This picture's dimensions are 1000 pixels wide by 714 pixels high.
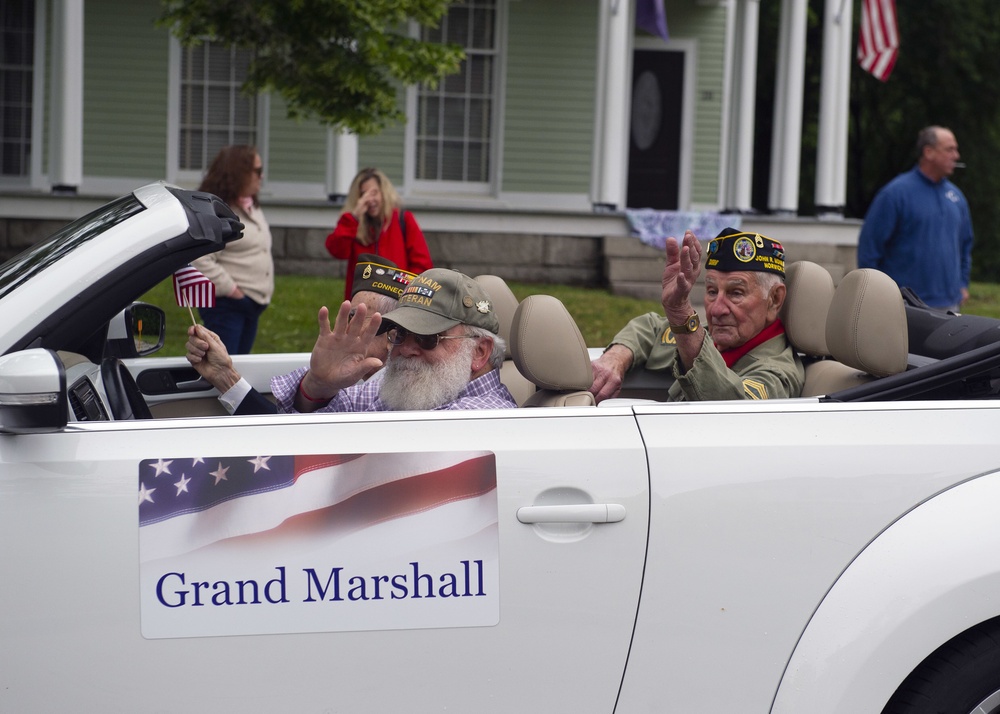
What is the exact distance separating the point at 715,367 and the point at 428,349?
77 cm

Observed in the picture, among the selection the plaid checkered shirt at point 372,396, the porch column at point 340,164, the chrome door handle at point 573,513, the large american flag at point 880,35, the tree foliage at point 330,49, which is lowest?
the chrome door handle at point 573,513

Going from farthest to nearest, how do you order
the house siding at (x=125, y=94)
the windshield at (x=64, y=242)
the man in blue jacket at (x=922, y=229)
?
the house siding at (x=125, y=94) < the man in blue jacket at (x=922, y=229) < the windshield at (x=64, y=242)

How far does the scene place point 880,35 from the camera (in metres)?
15.6

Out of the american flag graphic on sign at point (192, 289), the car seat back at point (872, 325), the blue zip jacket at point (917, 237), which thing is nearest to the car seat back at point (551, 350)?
the car seat back at point (872, 325)

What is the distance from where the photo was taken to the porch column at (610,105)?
1466 cm

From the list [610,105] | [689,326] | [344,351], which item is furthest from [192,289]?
[610,105]

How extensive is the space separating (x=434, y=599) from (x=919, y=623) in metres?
0.99

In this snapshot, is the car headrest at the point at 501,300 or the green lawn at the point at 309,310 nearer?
the car headrest at the point at 501,300

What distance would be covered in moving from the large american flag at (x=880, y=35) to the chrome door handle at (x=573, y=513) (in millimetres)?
14424

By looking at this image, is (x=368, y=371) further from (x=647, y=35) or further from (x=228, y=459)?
(x=647, y=35)

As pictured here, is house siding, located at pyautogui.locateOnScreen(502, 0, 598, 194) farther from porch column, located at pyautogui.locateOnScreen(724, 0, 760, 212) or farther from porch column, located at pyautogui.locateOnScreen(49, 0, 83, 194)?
porch column, located at pyautogui.locateOnScreen(49, 0, 83, 194)

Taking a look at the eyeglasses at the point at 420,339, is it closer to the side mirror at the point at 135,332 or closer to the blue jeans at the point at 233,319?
the side mirror at the point at 135,332

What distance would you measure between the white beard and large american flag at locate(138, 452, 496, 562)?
73 centimetres

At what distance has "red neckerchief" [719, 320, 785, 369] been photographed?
12.4 feet
